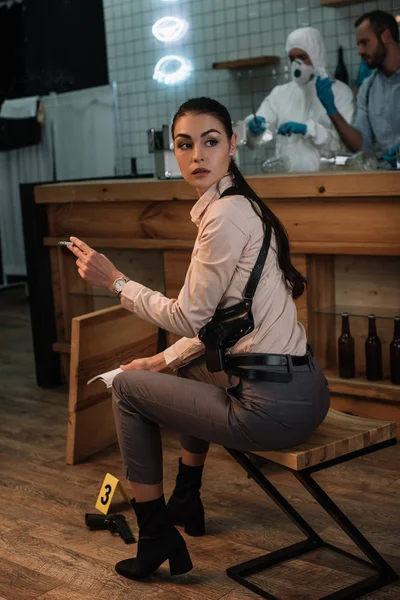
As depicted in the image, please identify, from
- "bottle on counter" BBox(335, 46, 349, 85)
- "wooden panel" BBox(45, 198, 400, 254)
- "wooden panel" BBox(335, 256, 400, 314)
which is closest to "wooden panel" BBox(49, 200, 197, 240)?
Result: "wooden panel" BBox(45, 198, 400, 254)

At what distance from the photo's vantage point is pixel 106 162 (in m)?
6.43

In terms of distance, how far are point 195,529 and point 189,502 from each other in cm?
8

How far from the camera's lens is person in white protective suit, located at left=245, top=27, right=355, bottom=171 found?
158 inches

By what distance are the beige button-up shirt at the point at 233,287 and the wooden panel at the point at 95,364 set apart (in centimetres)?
114

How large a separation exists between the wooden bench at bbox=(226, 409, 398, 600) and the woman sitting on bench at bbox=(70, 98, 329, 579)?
0.05m

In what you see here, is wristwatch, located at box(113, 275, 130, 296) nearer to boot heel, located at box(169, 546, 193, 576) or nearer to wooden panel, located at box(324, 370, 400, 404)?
boot heel, located at box(169, 546, 193, 576)

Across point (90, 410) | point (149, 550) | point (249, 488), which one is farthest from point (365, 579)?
point (90, 410)

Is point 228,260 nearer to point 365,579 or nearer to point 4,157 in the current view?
point 365,579

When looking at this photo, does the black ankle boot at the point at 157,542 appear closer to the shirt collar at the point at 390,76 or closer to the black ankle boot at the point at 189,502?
the black ankle boot at the point at 189,502

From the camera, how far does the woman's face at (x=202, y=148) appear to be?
2.01 metres

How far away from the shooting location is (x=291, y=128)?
3.90 metres

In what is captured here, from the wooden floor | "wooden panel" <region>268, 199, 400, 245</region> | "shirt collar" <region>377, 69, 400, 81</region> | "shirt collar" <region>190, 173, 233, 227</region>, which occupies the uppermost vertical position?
"shirt collar" <region>377, 69, 400, 81</region>

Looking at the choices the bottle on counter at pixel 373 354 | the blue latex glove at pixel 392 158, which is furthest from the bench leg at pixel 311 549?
the blue latex glove at pixel 392 158

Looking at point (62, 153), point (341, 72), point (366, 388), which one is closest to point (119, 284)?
point (366, 388)
